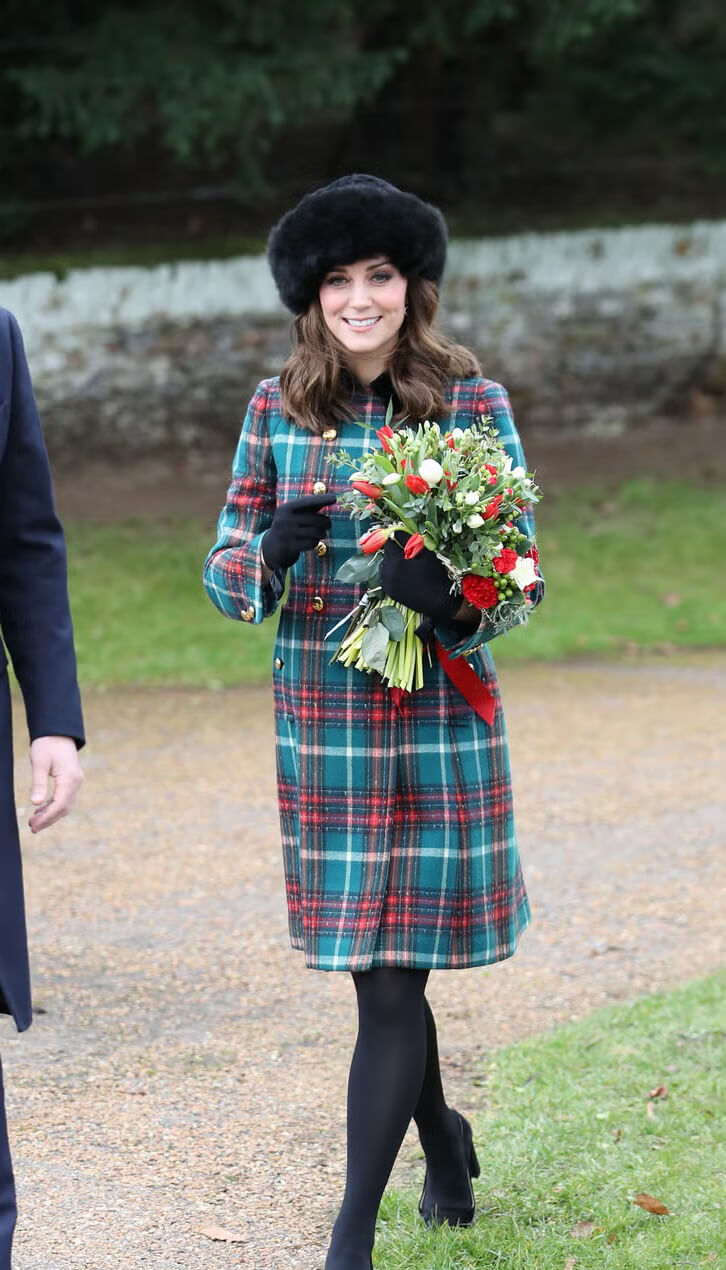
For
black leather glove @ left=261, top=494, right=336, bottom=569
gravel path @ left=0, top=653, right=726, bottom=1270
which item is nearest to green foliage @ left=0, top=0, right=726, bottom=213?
gravel path @ left=0, top=653, right=726, bottom=1270

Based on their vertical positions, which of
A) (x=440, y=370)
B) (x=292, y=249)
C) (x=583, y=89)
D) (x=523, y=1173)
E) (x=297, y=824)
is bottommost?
(x=523, y=1173)

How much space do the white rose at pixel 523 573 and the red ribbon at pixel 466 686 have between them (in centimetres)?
23

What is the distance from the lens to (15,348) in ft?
9.28

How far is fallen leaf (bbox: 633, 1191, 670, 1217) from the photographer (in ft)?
12.2

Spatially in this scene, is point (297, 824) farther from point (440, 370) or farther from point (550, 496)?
point (550, 496)

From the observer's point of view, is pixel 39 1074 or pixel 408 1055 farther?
pixel 39 1074

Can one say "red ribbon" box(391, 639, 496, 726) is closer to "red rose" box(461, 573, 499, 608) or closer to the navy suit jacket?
"red rose" box(461, 573, 499, 608)

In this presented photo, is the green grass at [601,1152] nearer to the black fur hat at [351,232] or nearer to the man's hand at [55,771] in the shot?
the man's hand at [55,771]

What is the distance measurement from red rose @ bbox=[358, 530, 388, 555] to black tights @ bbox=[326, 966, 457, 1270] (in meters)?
0.83

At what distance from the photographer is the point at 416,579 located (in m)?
3.14

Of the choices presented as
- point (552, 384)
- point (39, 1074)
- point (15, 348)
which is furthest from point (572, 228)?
point (15, 348)

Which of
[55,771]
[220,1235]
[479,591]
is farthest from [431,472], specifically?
[220,1235]

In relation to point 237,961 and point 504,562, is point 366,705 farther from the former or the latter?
point 237,961

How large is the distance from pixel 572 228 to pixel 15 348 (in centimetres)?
1187
